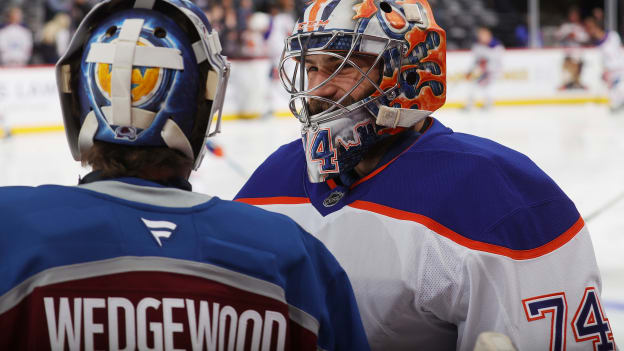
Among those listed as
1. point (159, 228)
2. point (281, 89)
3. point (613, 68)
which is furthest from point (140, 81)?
point (613, 68)

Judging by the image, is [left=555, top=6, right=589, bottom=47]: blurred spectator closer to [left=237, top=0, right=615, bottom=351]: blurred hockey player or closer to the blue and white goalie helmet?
[left=237, top=0, right=615, bottom=351]: blurred hockey player

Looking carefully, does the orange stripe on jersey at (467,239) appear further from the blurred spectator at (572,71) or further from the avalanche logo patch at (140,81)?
the blurred spectator at (572,71)

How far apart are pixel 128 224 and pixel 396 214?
2.63 feet

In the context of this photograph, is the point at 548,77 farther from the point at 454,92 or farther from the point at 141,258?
the point at 141,258

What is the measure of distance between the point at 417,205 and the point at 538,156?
7.09 metres

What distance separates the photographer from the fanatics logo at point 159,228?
3.69 feet

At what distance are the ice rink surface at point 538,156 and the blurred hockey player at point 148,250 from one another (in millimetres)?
2245

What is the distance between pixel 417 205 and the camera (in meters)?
1.79

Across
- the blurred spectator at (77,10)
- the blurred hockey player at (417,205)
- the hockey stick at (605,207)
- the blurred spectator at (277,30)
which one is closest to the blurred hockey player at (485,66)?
the blurred spectator at (277,30)

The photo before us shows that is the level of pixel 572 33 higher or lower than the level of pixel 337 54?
higher

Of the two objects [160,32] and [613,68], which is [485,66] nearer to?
[613,68]

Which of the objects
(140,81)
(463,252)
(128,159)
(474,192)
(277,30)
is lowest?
(463,252)

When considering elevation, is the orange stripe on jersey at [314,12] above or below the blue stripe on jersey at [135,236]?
above

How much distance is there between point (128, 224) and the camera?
3.69ft
